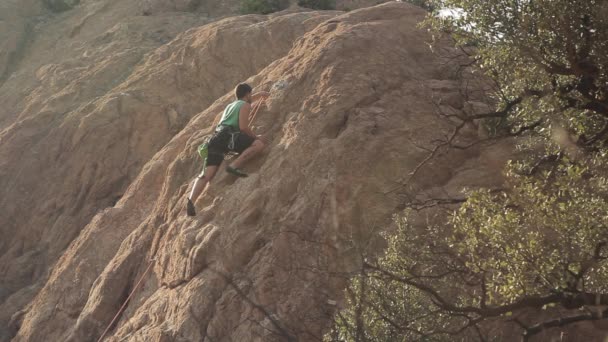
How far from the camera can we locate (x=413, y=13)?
11578 millimetres

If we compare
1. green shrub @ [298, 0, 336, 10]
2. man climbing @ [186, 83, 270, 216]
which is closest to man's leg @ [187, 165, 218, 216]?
man climbing @ [186, 83, 270, 216]

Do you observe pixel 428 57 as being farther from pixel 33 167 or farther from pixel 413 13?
pixel 33 167

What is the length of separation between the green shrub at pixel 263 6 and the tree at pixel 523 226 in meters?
15.1

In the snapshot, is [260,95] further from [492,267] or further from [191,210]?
[492,267]

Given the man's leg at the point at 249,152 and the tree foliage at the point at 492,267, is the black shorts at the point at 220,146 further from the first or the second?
the tree foliage at the point at 492,267

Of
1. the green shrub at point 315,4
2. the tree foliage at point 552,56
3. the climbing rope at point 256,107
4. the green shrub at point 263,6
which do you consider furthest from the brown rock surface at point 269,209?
the green shrub at point 315,4

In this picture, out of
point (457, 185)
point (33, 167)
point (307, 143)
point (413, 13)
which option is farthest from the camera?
point (33, 167)

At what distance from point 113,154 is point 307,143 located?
7.67m

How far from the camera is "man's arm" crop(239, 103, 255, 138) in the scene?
9672 mm

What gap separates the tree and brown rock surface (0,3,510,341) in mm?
718

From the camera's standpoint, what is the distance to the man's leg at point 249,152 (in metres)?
9.45

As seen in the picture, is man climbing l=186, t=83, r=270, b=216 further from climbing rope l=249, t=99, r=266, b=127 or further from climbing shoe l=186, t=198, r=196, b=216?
climbing rope l=249, t=99, r=266, b=127

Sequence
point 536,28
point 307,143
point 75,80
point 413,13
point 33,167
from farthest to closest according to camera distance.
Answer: point 75,80 → point 33,167 → point 413,13 → point 307,143 → point 536,28

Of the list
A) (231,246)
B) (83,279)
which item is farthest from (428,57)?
(83,279)
